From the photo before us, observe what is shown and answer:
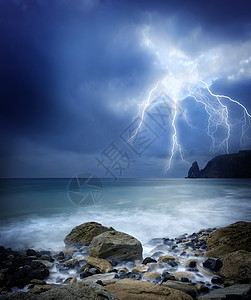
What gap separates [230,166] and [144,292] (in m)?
111

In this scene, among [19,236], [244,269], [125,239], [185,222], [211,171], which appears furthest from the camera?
[211,171]

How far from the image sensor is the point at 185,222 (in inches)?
368

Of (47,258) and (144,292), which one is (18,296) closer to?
(144,292)

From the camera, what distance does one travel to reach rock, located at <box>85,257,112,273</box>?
12.1ft

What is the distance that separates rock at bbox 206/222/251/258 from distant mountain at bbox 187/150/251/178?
101 metres

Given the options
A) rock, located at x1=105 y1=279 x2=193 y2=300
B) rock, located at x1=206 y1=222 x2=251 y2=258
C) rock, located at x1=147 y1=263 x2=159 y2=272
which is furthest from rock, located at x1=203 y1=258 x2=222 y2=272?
rock, located at x1=105 y1=279 x2=193 y2=300

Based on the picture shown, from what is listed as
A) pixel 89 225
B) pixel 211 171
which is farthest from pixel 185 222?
pixel 211 171

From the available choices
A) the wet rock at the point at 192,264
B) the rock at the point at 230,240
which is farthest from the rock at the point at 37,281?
the rock at the point at 230,240

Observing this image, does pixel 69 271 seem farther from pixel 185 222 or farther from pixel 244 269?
pixel 185 222

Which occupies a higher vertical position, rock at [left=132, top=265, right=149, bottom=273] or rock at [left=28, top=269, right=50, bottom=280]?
rock at [left=28, top=269, right=50, bottom=280]

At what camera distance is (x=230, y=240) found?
4414 mm

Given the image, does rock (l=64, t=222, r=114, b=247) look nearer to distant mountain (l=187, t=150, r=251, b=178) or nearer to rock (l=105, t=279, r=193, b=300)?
rock (l=105, t=279, r=193, b=300)

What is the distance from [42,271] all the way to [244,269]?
12.7 ft

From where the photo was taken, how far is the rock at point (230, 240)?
424 centimetres
